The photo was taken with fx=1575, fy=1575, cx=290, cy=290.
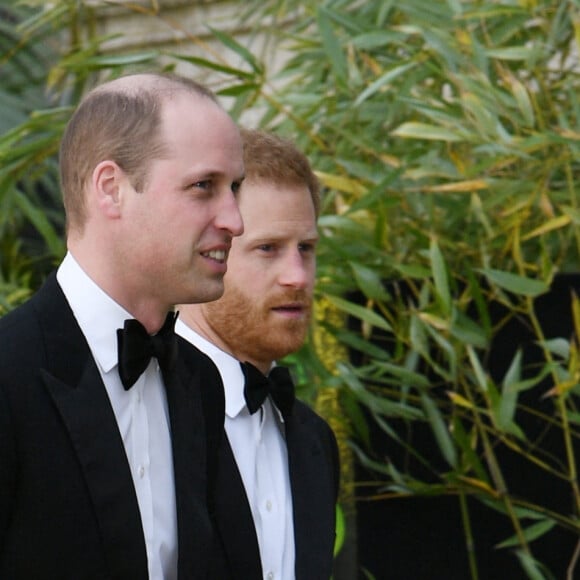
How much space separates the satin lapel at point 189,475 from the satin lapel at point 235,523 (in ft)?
0.68

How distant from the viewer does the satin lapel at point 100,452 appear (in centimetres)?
198

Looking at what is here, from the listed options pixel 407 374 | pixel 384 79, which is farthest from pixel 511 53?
pixel 407 374

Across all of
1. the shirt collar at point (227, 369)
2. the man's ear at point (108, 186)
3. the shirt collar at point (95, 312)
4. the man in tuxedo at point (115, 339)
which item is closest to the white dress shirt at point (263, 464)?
the shirt collar at point (227, 369)

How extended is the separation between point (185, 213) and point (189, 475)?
0.37 m

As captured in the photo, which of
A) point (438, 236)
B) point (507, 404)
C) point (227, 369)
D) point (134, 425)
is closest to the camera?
point (134, 425)

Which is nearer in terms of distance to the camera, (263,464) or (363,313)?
(263,464)

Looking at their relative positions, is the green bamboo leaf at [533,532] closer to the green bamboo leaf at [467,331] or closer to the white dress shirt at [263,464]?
the green bamboo leaf at [467,331]

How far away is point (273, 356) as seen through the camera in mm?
2744

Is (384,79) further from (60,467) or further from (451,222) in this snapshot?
(60,467)

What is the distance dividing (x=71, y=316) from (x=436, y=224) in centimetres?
243

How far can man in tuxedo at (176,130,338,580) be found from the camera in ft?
8.53

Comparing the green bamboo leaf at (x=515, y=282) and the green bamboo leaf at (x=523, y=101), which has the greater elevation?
the green bamboo leaf at (x=523, y=101)

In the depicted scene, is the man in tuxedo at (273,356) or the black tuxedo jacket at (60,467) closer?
the black tuxedo jacket at (60,467)

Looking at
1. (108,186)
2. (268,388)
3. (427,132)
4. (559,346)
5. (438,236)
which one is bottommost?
(268,388)
